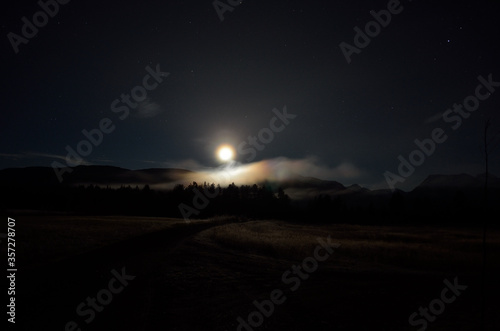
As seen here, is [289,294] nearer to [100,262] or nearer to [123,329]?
[123,329]

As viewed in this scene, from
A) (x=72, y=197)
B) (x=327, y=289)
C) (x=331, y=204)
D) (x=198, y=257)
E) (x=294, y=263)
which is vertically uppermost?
(x=72, y=197)

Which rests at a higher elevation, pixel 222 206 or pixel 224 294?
pixel 222 206

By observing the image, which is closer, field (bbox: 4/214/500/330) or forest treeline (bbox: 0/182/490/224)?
field (bbox: 4/214/500/330)

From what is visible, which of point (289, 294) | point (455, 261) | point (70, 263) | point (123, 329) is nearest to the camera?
point (123, 329)

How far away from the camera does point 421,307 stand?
10.3 metres

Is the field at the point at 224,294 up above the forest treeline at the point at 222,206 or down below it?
below

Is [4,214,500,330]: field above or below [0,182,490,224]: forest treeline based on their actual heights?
below

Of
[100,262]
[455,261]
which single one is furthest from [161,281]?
[455,261]

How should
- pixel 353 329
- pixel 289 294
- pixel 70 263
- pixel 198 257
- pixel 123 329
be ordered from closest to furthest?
pixel 123 329, pixel 353 329, pixel 289 294, pixel 70 263, pixel 198 257

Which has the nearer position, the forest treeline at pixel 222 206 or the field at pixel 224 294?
the field at pixel 224 294

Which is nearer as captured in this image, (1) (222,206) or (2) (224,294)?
(2) (224,294)

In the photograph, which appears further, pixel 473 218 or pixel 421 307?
pixel 473 218

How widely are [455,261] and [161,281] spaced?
21.0 meters

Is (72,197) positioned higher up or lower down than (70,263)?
higher up
